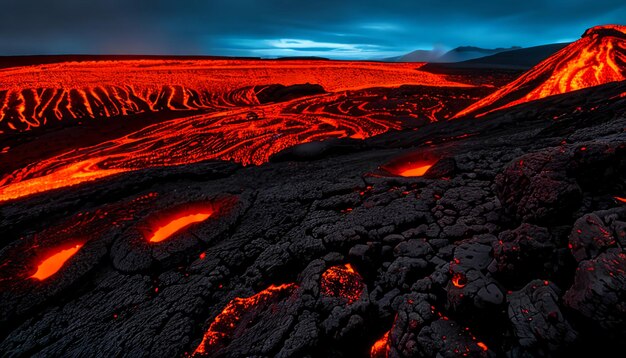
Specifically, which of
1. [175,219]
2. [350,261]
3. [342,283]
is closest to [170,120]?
[175,219]

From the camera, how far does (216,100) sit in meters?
15.0

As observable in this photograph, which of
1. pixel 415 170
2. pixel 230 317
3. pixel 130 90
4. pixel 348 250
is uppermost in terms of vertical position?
pixel 130 90

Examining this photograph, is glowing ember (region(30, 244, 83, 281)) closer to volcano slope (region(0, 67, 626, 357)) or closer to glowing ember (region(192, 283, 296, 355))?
volcano slope (region(0, 67, 626, 357))

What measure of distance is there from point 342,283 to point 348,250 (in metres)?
0.42

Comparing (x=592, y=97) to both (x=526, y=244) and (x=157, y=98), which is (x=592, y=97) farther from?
(x=157, y=98)

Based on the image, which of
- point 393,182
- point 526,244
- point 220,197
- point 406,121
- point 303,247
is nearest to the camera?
point 526,244

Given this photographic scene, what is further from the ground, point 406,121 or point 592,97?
point 592,97

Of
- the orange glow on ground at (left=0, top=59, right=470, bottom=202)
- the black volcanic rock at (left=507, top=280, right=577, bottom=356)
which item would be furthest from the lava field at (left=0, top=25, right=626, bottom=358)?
the orange glow on ground at (left=0, top=59, right=470, bottom=202)

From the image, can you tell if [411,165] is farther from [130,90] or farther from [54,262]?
[130,90]

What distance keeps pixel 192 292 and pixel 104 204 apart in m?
Result: 2.75

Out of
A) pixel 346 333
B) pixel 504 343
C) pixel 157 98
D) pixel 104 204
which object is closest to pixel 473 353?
pixel 504 343

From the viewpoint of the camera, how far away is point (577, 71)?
29.0ft

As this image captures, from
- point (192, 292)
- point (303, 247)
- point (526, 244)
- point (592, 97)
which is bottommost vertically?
point (192, 292)

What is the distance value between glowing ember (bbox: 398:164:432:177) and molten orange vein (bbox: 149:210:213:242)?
2797 mm
